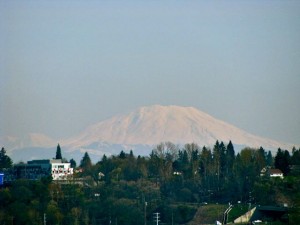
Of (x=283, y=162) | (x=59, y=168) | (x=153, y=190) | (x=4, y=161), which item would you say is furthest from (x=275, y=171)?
(x=4, y=161)

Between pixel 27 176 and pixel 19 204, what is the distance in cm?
2285

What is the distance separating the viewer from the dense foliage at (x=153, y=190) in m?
65.2

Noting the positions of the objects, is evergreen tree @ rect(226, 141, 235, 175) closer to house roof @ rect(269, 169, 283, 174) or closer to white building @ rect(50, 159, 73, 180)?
house roof @ rect(269, 169, 283, 174)

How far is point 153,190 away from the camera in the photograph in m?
71.9

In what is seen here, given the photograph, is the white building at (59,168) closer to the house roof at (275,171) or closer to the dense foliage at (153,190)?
the dense foliage at (153,190)

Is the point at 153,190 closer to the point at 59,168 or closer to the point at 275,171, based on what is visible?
the point at 275,171

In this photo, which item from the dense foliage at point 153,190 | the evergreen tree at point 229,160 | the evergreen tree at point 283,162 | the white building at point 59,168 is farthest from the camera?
the white building at point 59,168

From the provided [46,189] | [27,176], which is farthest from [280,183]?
[27,176]

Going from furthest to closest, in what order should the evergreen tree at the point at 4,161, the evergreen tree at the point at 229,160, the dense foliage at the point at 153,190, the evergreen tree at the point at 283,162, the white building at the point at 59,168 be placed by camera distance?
1. the evergreen tree at the point at 4,161
2. the white building at the point at 59,168
3. the evergreen tree at the point at 229,160
4. the evergreen tree at the point at 283,162
5. the dense foliage at the point at 153,190

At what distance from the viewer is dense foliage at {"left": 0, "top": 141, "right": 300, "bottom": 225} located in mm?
65250

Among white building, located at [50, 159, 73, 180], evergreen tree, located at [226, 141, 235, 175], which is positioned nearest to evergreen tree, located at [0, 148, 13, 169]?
white building, located at [50, 159, 73, 180]

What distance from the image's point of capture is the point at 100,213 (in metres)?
68.1

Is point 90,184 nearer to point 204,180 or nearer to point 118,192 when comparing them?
point 118,192

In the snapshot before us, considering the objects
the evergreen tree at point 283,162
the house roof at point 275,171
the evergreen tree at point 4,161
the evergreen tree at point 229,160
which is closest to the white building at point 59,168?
the evergreen tree at point 4,161
